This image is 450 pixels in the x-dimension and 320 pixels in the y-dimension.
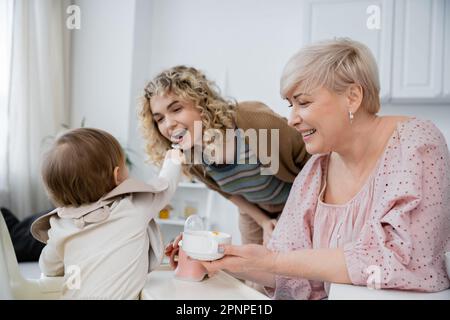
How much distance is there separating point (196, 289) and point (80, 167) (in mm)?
314

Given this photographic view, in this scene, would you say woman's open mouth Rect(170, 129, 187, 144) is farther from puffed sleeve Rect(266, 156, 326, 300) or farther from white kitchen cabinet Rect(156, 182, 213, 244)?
white kitchen cabinet Rect(156, 182, 213, 244)

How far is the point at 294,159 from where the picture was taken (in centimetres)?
155

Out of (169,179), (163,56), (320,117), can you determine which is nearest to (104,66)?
(163,56)

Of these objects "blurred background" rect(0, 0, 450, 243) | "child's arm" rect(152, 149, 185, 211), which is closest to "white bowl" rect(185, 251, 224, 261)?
"child's arm" rect(152, 149, 185, 211)

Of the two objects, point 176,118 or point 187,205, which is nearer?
point 176,118

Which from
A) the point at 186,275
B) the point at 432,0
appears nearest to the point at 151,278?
the point at 186,275

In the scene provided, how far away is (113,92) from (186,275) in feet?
4.91

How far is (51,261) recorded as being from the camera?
85 centimetres

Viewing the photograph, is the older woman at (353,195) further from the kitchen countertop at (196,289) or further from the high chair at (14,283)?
the high chair at (14,283)

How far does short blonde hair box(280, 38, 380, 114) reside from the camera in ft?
3.14

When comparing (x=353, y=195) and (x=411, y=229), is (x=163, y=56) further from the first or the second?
(x=411, y=229)

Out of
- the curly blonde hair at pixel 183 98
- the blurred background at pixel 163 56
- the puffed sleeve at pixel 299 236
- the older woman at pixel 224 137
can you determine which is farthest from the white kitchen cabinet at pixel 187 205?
the puffed sleeve at pixel 299 236

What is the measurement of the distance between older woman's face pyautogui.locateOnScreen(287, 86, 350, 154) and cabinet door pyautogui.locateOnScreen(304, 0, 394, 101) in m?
1.27

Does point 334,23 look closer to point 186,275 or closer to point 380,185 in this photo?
point 380,185
